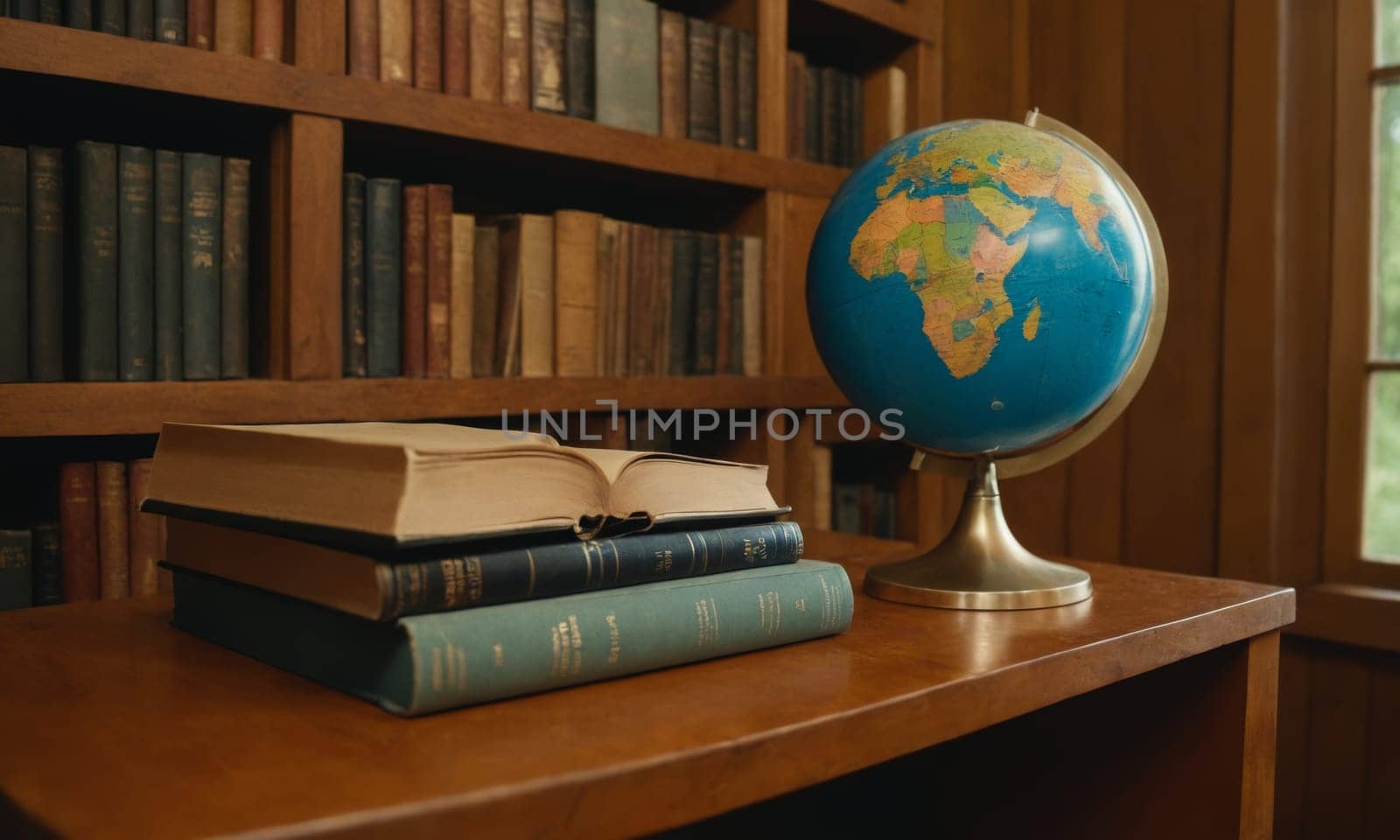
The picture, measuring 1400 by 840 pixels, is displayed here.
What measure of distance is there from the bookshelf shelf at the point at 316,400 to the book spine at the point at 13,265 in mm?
35

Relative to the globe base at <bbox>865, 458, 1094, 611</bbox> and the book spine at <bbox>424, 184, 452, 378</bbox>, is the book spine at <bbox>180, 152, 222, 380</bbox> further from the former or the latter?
the globe base at <bbox>865, 458, 1094, 611</bbox>

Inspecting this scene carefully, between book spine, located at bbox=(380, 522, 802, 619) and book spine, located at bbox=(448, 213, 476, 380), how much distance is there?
824mm

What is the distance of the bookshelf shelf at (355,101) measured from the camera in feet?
3.86

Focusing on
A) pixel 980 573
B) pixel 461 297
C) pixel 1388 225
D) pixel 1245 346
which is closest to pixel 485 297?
pixel 461 297

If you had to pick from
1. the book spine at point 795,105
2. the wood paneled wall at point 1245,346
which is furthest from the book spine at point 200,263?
the wood paneled wall at point 1245,346

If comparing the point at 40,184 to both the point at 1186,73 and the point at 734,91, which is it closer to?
the point at 734,91

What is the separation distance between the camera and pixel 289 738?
1.94 feet

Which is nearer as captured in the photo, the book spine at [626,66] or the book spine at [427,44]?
the book spine at [427,44]

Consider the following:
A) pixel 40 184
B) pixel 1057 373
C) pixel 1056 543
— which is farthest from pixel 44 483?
pixel 1056 543

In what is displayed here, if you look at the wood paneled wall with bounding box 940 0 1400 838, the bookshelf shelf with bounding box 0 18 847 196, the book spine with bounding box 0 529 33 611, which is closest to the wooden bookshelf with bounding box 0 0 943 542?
the bookshelf shelf with bounding box 0 18 847 196

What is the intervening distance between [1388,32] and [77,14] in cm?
209

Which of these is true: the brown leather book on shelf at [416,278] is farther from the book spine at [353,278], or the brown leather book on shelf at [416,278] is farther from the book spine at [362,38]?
the book spine at [362,38]

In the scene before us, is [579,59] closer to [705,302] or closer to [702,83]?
[702,83]

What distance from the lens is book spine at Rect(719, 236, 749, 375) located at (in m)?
1.90
